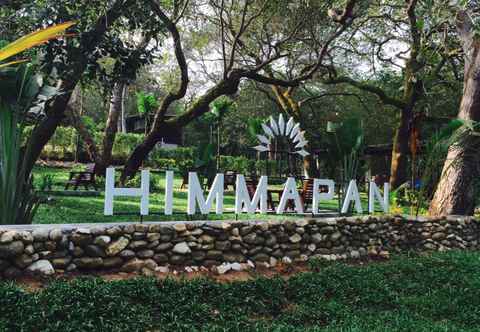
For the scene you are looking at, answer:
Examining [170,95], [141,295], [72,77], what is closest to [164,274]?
[141,295]

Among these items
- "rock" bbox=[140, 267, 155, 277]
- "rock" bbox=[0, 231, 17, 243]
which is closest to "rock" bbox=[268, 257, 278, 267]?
"rock" bbox=[140, 267, 155, 277]

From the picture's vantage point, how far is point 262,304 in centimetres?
616

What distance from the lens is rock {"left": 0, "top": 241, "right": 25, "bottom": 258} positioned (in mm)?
5566

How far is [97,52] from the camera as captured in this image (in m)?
9.46

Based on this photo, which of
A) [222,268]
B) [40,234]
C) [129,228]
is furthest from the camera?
[222,268]

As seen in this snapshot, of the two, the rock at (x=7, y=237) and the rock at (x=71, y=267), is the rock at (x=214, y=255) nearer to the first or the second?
the rock at (x=71, y=267)

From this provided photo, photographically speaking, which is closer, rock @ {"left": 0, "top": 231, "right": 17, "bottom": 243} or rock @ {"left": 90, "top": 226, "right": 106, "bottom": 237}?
rock @ {"left": 0, "top": 231, "right": 17, "bottom": 243}

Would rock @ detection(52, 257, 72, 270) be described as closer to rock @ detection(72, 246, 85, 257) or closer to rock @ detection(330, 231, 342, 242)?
rock @ detection(72, 246, 85, 257)

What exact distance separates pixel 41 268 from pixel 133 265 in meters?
1.12

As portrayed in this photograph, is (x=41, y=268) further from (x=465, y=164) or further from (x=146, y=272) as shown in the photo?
(x=465, y=164)

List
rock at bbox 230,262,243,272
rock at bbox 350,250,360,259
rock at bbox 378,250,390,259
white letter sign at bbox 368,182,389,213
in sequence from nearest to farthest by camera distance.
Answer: rock at bbox 230,262,243,272 < rock at bbox 350,250,360,259 < rock at bbox 378,250,390,259 < white letter sign at bbox 368,182,389,213

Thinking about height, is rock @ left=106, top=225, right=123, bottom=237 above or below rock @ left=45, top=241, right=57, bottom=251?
above

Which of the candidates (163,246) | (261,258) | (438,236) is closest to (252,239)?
(261,258)

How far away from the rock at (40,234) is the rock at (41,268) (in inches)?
9.3
